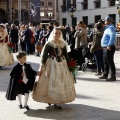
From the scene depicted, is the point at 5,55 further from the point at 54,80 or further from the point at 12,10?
the point at 12,10

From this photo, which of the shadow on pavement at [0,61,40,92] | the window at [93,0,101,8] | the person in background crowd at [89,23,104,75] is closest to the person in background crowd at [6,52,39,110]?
the shadow on pavement at [0,61,40,92]

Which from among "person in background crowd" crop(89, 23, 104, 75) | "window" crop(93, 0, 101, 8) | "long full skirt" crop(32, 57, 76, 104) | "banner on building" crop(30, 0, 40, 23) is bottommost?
"long full skirt" crop(32, 57, 76, 104)

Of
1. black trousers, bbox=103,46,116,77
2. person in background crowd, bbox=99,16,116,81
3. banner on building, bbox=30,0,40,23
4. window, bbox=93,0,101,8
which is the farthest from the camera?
window, bbox=93,0,101,8

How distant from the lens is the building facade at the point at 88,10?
151 feet

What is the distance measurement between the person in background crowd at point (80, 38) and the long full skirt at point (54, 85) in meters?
5.28

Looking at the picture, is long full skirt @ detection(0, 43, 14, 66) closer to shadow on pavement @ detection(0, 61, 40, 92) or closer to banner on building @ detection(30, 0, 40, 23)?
shadow on pavement @ detection(0, 61, 40, 92)

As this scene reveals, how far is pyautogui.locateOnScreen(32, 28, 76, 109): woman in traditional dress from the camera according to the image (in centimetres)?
659

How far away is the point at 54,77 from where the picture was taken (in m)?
6.62

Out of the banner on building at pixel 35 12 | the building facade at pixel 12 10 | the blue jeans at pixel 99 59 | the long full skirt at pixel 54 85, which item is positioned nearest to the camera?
the long full skirt at pixel 54 85

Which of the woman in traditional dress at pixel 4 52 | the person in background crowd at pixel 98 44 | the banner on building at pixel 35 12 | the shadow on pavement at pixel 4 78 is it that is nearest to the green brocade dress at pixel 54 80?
the shadow on pavement at pixel 4 78

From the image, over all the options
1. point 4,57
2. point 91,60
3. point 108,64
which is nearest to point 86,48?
point 91,60

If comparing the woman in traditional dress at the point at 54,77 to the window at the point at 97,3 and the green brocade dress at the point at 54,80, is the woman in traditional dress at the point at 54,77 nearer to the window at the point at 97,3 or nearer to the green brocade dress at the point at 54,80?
the green brocade dress at the point at 54,80

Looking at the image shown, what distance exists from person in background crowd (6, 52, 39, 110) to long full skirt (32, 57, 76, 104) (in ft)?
0.58

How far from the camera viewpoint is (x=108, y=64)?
1021 cm
